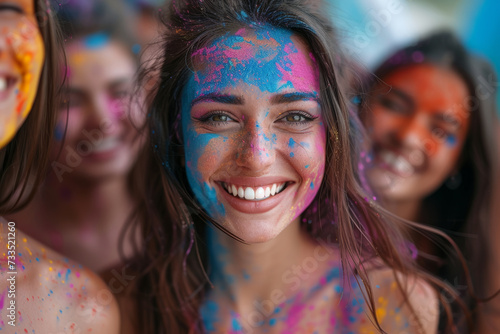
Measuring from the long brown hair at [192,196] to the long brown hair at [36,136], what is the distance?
10.1 inches

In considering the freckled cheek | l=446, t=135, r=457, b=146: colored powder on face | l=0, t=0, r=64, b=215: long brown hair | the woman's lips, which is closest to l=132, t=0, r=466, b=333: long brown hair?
the woman's lips

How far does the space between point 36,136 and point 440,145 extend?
1344 millimetres

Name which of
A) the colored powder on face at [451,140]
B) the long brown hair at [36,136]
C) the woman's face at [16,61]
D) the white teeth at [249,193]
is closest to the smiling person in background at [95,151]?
the long brown hair at [36,136]

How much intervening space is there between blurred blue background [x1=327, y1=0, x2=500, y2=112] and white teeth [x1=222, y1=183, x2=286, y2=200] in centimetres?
83

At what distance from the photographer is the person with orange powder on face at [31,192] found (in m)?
1.13

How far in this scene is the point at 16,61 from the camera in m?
1.13

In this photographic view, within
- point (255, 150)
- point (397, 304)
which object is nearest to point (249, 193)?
point (255, 150)

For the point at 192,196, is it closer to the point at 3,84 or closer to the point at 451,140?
the point at 3,84

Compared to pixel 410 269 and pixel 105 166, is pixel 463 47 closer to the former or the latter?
pixel 410 269

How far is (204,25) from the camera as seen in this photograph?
120 cm

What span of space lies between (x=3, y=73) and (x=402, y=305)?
1248mm

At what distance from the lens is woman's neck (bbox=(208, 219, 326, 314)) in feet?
4.52

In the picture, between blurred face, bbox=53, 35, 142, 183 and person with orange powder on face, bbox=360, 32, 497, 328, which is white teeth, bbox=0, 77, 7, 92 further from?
person with orange powder on face, bbox=360, 32, 497, 328

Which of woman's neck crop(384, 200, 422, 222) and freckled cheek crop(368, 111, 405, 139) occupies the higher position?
freckled cheek crop(368, 111, 405, 139)
